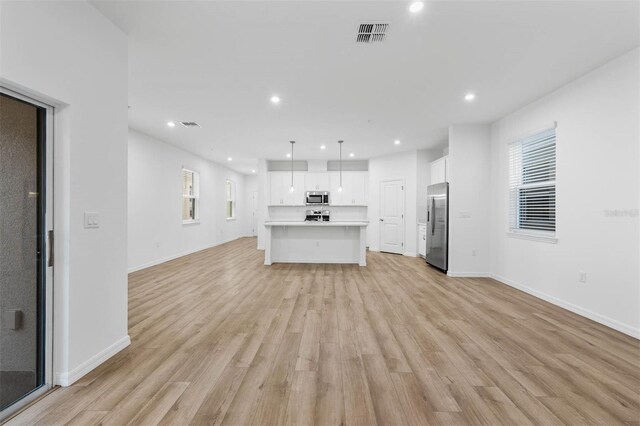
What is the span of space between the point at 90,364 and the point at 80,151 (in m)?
1.59

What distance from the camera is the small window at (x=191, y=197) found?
7.57 m

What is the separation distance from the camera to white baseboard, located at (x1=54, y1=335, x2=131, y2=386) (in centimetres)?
187

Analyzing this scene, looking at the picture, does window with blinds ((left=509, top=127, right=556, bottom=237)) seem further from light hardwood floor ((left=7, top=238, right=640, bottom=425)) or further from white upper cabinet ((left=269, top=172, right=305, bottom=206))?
white upper cabinet ((left=269, top=172, right=305, bottom=206))

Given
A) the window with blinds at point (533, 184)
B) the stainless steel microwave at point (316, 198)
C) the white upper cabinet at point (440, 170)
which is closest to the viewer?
the window with blinds at point (533, 184)

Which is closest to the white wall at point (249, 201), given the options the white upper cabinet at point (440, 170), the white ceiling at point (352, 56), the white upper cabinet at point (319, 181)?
the white upper cabinet at point (319, 181)

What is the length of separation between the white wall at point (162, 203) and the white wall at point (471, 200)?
626 centimetres

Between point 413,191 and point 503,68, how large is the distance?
4.51 m

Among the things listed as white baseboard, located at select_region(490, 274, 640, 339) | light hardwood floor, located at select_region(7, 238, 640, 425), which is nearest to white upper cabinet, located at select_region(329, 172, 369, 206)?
white baseboard, located at select_region(490, 274, 640, 339)

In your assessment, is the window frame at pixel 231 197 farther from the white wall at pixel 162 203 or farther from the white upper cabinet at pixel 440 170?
the white upper cabinet at pixel 440 170

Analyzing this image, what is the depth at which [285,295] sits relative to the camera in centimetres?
390

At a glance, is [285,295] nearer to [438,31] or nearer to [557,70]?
[438,31]

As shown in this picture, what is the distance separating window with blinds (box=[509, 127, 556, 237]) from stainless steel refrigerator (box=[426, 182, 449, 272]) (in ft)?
3.52

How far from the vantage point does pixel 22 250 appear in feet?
5.72

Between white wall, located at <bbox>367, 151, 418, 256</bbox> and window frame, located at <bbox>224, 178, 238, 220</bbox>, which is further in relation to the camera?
window frame, located at <bbox>224, 178, 238, 220</bbox>
